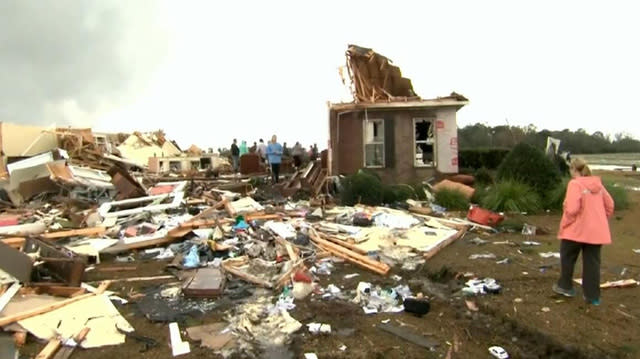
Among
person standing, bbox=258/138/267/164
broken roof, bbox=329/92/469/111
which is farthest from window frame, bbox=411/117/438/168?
person standing, bbox=258/138/267/164

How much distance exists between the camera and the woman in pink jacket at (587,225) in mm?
5176

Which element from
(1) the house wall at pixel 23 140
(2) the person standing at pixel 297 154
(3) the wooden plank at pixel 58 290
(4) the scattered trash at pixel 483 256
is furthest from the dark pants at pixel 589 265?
(1) the house wall at pixel 23 140

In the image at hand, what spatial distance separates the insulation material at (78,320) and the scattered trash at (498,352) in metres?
3.55

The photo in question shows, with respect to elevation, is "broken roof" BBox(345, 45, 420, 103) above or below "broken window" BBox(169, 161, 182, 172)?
above

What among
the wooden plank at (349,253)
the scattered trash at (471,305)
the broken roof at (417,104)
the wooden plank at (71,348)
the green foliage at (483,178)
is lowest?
the scattered trash at (471,305)

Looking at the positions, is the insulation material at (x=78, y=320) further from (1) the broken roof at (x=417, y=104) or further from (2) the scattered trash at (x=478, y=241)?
(1) the broken roof at (x=417, y=104)

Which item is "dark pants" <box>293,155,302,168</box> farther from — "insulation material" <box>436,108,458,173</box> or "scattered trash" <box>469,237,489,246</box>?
"scattered trash" <box>469,237,489,246</box>

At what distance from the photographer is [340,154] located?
15383mm

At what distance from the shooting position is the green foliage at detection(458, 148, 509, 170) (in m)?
20.8

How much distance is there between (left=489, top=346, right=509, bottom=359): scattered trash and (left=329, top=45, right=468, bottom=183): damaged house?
440 inches

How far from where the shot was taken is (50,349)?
4.34 meters

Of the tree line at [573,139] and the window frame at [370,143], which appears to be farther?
the tree line at [573,139]

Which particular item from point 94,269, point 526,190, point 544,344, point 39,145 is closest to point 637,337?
point 544,344

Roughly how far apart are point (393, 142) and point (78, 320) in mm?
11748
